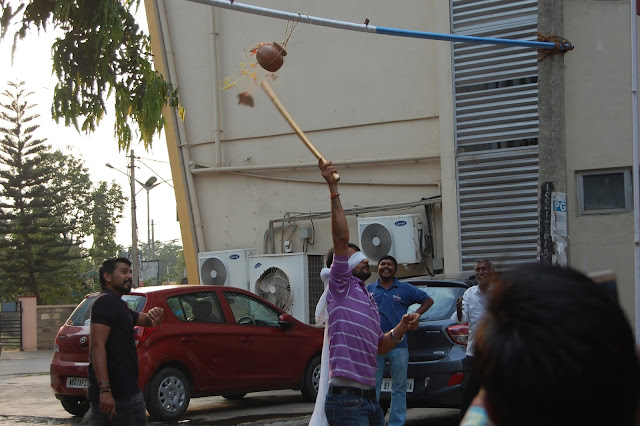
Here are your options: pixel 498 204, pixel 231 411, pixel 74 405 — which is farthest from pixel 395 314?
pixel 498 204

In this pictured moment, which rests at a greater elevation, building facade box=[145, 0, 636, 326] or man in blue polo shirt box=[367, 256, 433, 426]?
building facade box=[145, 0, 636, 326]

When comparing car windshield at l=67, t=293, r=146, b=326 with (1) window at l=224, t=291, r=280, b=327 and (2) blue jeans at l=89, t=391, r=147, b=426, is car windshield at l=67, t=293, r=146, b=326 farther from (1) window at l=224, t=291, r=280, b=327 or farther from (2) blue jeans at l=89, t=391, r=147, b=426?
(2) blue jeans at l=89, t=391, r=147, b=426

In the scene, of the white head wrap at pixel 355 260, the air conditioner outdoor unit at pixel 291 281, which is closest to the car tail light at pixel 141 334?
the white head wrap at pixel 355 260

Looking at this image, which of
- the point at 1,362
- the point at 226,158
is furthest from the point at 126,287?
the point at 1,362

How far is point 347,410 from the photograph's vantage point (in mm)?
4965

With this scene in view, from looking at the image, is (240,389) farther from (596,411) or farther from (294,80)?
(596,411)

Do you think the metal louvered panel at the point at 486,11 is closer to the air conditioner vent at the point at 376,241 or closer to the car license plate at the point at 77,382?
the air conditioner vent at the point at 376,241

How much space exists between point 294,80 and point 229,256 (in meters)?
3.52

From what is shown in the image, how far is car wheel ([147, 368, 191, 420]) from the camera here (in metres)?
9.95

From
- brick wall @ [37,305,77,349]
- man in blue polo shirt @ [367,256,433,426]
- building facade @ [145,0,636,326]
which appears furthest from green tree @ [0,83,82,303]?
man in blue polo shirt @ [367,256,433,426]

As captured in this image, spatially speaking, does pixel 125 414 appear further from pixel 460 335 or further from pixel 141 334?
pixel 141 334

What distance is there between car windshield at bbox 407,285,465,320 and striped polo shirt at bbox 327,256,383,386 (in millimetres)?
3725

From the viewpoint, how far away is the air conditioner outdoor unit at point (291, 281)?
50.4 feet

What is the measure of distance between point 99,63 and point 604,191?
8.61 metres
